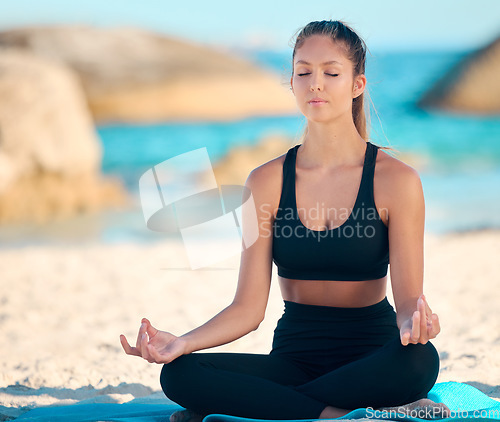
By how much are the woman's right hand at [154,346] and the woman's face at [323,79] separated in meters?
0.77

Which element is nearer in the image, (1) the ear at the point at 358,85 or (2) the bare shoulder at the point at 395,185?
(2) the bare shoulder at the point at 395,185

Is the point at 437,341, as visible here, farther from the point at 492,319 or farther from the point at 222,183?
the point at 222,183

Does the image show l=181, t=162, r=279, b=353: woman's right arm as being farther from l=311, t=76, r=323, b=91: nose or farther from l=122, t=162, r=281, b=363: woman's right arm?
l=311, t=76, r=323, b=91: nose

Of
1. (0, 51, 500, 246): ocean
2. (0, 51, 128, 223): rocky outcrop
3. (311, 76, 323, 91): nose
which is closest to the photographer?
(311, 76, 323, 91): nose

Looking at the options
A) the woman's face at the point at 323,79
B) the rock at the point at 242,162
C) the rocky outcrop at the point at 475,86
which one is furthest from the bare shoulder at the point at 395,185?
the rocky outcrop at the point at 475,86

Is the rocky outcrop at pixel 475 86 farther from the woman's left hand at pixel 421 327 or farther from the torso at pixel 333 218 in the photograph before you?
the woman's left hand at pixel 421 327

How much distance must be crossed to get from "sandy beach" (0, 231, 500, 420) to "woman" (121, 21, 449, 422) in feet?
2.43

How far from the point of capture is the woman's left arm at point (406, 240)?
2010 millimetres

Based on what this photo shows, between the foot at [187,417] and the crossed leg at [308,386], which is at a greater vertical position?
the crossed leg at [308,386]

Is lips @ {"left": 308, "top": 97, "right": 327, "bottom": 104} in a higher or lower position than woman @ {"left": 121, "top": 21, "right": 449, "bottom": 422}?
higher

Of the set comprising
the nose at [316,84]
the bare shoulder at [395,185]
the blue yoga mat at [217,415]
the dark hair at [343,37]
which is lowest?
the blue yoga mat at [217,415]

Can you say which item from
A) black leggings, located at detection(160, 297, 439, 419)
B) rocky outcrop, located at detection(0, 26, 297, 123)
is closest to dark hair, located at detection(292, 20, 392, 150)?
black leggings, located at detection(160, 297, 439, 419)

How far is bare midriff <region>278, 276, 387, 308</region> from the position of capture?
2107 mm

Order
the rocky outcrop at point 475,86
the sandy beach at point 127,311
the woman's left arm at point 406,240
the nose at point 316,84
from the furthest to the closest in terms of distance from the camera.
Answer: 1. the rocky outcrop at point 475,86
2. the sandy beach at point 127,311
3. the nose at point 316,84
4. the woman's left arm at point 406,240
